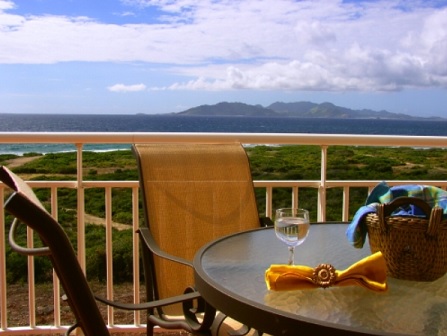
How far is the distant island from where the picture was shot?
54.4m

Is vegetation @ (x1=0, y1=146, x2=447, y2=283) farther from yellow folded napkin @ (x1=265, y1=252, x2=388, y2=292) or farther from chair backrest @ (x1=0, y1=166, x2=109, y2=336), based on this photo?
chair backrest @ (x1=0, y1=166, x2=109, y2=336)

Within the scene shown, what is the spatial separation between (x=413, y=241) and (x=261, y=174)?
11.5m

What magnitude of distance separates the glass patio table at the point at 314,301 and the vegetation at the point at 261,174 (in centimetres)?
574

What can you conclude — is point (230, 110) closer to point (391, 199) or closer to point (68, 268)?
point (391, 199)

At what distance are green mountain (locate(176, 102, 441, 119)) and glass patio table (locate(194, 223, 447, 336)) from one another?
50677 mm

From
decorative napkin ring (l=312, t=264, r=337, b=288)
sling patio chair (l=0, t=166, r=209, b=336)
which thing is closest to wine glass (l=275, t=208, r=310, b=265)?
decorative napkin ring (l=312, t=264, r=337, b=288)

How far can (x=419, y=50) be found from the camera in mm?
33094

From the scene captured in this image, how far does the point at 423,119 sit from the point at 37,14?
46.7 meters

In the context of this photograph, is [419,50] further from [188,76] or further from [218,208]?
[218,208]

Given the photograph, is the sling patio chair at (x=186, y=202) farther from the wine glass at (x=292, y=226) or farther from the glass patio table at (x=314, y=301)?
the wine glass at (x=292, y=226)

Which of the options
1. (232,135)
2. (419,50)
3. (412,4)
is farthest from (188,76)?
(232,135)

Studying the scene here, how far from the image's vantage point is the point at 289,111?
58.2 metres

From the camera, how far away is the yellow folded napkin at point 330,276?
1381 millimetres

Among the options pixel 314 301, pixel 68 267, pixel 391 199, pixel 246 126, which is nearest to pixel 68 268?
pixel 68 267
